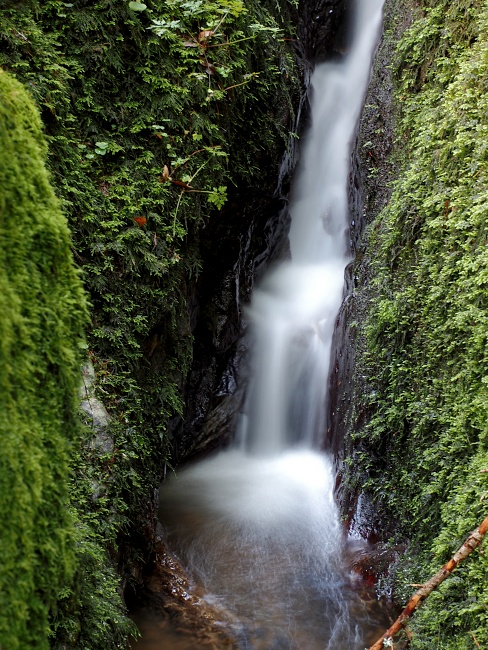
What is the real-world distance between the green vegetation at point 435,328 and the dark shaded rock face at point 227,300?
2002mm

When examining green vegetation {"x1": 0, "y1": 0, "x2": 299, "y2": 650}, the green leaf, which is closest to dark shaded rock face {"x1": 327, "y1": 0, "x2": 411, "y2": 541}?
green vegetation {"x1": 0, "y1": 0, "x2": 299, "y2": 650}

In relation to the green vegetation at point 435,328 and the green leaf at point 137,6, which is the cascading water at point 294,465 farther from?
the green leaf at point 137,6

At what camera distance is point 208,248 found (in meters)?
6.46

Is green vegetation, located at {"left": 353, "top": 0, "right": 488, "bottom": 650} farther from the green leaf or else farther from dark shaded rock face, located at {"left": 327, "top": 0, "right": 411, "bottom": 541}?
the green leaf

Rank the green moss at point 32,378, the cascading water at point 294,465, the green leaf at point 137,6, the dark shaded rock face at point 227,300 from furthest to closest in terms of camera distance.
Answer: the dark shaded rock face at point 227,300, the cascading water at point 294,465, the green leaf at point 137,6, the green moss at point 32,378

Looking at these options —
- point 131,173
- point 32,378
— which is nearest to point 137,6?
point 131,173

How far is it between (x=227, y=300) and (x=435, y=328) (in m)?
3.72

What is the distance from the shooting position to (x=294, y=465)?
7117 millimetres

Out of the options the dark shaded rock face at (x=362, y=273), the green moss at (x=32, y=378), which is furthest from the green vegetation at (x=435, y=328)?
the green moss at (x=32, y=378)

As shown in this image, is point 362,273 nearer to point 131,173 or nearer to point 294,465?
point 294,465

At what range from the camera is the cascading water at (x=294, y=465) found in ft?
15.1

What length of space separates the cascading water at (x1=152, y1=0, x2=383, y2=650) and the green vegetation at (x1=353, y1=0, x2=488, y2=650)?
0.91 meters

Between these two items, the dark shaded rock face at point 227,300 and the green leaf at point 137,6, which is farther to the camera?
the dark shaded rock face at point 227,300

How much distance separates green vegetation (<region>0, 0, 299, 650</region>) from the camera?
12.4 feet
